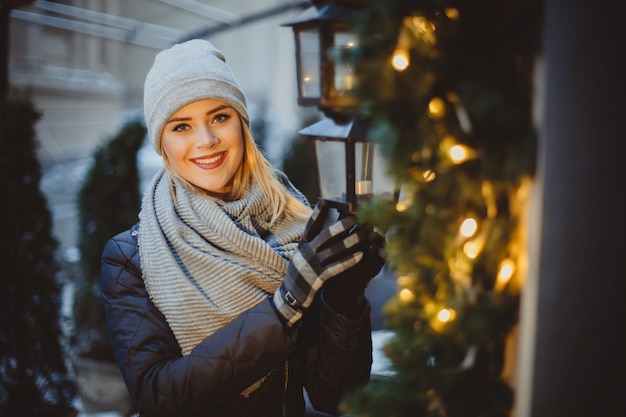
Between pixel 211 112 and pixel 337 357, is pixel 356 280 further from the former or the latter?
pixel 211 112

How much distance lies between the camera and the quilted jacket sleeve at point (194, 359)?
1.50m

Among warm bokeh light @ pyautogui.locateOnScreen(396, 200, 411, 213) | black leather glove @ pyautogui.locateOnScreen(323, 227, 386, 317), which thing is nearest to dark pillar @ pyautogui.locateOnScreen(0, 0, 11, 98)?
black leather glove @ pyautogui.locateOnScreen(323, 227, 386, 317)

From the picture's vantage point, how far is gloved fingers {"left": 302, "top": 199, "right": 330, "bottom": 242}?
4.56 ft

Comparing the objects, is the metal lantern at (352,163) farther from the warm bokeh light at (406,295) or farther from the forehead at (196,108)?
the forehead at (196,108)

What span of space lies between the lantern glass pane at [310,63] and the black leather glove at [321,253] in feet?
0.92

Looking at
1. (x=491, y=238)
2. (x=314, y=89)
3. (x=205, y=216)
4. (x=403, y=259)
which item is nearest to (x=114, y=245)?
(x=205, y=216)

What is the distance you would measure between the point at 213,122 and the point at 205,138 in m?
0.10

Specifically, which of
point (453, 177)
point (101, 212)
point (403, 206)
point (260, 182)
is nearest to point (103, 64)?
point (101, 212)

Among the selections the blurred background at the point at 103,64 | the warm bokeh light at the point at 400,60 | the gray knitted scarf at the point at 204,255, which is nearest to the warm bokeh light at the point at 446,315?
the warm bokeh light at the point at 400,60

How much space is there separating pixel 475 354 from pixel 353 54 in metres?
0.51

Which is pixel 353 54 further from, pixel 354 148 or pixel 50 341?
pixel 50 341

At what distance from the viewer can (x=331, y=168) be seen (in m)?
1.44

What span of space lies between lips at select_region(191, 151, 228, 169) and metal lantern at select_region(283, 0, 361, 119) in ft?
1.55

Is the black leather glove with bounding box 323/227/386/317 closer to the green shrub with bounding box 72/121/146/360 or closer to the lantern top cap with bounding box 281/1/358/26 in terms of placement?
the lantern top cap with bounding box 281/1/358/26
